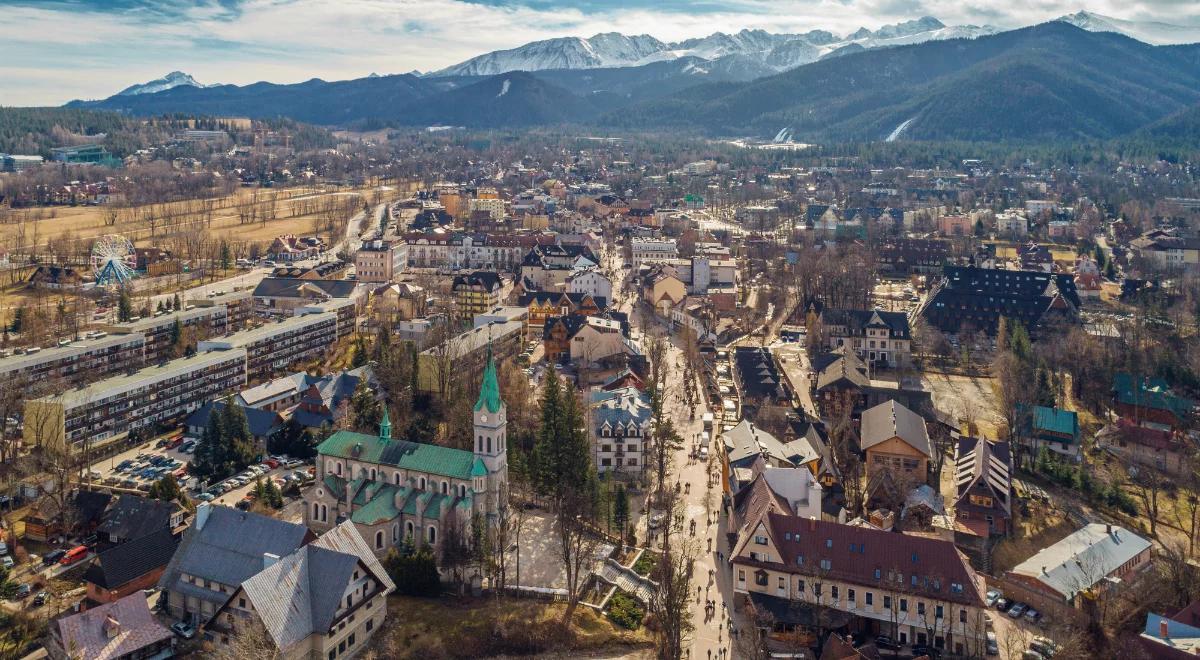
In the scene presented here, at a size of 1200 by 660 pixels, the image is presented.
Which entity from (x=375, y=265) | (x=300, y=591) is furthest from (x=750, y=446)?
(x=375, y=265)

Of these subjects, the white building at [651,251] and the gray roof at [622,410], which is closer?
the gray roof at [622,410]

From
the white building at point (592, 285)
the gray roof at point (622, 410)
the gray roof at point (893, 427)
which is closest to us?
the gray roof at point (893, 427)

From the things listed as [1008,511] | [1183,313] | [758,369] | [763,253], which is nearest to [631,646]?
[1008,511]

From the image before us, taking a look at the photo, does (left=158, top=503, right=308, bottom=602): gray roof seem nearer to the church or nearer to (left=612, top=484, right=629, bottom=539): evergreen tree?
the church

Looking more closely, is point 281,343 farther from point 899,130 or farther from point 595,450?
point 899,130

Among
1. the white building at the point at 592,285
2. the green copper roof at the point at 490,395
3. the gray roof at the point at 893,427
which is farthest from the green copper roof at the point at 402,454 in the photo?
the white building at the point at 592,285

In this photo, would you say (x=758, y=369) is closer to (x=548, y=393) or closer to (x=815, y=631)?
(x=548, y=393)

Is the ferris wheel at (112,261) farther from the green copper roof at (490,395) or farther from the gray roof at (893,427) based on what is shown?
the gray roof at (893,427)
